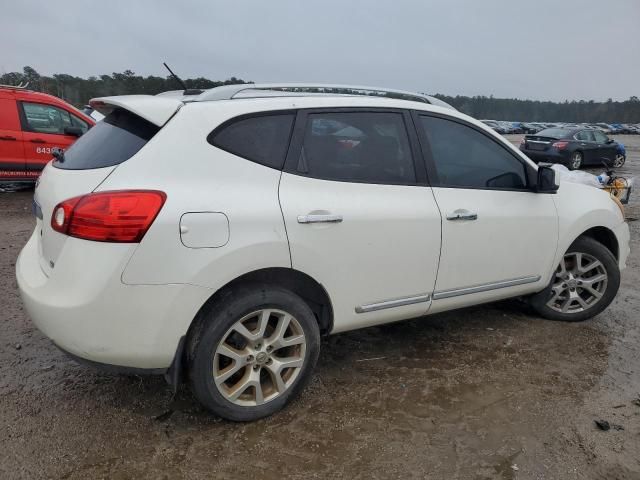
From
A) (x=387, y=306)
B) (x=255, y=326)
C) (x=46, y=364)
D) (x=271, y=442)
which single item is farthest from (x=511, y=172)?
(x=46, y=364)

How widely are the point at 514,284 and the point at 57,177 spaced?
9.97 ft

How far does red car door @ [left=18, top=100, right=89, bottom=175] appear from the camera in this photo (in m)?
8.60

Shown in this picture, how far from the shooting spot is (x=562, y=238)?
3.81 m

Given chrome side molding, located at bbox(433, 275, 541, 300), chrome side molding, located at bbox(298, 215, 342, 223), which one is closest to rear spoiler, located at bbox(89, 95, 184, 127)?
chrome side molding, located at bbox(298, 215, 342, 223)

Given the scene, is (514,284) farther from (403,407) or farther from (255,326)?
(255,326)

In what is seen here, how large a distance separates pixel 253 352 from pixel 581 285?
9.58 ft

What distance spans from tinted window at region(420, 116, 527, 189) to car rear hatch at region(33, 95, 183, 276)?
1649mm

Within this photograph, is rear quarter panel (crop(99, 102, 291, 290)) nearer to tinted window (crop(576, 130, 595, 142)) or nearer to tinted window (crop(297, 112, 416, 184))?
→ tinted window (crop(297, 112, 416, 184))

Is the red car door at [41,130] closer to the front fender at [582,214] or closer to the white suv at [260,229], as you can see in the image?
the white suv at [260,229]

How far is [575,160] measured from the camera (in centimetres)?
1820

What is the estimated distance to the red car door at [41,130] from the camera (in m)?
8.60

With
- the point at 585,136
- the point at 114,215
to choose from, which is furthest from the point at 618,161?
the point at 114,215

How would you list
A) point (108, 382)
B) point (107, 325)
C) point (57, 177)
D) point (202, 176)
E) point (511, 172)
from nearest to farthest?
point (107, 325), point (202, 176), point (57, 177), point (108, 382), point (511, 172)

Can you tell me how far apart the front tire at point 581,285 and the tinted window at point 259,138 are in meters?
2.56
